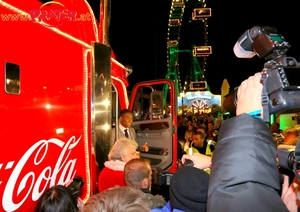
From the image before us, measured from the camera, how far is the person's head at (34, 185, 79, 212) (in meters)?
2.06

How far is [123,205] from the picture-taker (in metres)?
1.42

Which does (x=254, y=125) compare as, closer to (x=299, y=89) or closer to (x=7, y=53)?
(x=299, y=89)

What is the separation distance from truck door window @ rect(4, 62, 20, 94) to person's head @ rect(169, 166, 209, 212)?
124cm

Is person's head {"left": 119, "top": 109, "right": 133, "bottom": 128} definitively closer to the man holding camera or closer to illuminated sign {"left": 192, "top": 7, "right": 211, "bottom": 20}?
the man holding camera

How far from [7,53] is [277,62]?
171cm

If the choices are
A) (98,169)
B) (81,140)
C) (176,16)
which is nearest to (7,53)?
(81,140)

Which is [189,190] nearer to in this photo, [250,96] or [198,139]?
[250,96]

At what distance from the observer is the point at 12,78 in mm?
2197

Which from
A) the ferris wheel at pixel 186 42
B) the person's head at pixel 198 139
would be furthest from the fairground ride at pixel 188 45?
the person's head at pixel 198 139

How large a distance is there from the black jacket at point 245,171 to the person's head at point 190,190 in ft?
2.04

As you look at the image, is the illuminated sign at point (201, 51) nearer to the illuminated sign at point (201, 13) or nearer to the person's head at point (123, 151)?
the illuminated sign at point (201, 13)

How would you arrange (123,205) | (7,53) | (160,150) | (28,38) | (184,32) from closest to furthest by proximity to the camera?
(123,205) < (7,53) < (28,38) < (160,150) < (184,32)

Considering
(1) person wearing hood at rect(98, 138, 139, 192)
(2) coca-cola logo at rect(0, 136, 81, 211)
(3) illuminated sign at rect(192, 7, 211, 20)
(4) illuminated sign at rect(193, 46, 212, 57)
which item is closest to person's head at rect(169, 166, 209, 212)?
(2) coca-cola logo at rect(0, 136, 81, 211)

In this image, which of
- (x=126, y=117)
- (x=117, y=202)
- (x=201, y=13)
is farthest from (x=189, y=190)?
(x=201, y=13)
